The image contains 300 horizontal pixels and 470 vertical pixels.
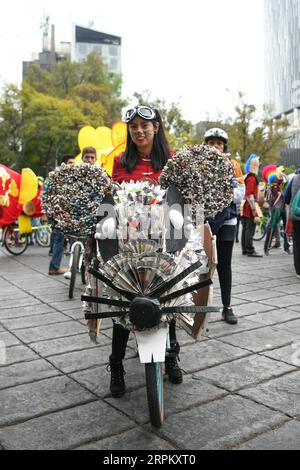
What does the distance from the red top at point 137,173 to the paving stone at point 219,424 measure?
1.40 meters

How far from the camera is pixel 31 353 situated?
383 centimetres

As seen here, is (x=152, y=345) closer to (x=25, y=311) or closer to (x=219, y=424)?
(x=219, y=424)

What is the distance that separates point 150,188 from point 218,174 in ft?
1.29

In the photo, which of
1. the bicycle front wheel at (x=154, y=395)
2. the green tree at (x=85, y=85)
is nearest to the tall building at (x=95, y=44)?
the green tree at (x=85, y=85)

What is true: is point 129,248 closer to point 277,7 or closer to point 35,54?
point 277,7

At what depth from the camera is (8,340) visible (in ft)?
13.8

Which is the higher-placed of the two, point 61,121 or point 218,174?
point 61,121

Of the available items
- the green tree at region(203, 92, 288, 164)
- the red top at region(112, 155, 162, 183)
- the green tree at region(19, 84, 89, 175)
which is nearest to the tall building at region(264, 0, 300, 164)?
the green tree at region(203, 92, 288, 164)

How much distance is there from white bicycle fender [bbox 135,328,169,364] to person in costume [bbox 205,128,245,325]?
5.89 feet

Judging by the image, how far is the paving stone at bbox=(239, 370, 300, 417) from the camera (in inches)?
109

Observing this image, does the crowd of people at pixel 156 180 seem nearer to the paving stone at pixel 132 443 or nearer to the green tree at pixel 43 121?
the paving stone at pixel 132 443

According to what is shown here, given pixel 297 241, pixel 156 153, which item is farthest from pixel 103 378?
pixel 297 241

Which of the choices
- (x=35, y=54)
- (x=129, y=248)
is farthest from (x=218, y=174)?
(x=35, y=54)

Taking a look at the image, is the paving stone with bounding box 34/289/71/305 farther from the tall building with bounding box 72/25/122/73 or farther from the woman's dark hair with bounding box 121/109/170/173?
the tall building with bounding box 72/25/122/73
